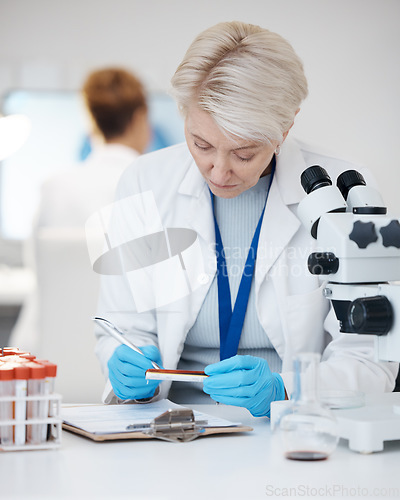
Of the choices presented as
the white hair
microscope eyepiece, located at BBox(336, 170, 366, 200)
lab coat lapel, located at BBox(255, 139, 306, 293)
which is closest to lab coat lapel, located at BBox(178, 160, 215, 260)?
lab coat lapel, located at BBox(255, 139, 306, 293)

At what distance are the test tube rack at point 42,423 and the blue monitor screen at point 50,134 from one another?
4.46 m

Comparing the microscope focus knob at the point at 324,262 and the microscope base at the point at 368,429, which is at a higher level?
the microscope focus knob at the point at 324,262

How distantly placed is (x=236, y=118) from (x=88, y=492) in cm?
95

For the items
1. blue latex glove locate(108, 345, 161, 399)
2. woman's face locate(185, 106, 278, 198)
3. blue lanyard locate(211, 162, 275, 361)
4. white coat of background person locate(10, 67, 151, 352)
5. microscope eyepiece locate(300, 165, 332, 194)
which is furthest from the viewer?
white coat of background person locate(10, 67, 151, 352)

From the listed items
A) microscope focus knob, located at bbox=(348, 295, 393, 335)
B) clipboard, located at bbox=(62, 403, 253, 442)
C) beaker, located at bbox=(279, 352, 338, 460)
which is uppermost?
microscope focus knob, located at bbox=(348, 295, 393, 335)

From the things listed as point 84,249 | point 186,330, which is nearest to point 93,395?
point 84,249

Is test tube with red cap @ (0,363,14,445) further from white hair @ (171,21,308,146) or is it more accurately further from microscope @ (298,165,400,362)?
white hair @ (171,21,308,146)

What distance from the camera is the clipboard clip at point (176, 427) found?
3.91 feet

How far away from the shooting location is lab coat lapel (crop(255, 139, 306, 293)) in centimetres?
182

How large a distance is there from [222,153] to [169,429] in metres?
0.71

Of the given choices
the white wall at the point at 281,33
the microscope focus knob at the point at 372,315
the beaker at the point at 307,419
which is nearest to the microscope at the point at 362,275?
the microscope focus knob at the point at 372,315

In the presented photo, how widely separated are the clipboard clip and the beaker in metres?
0.23

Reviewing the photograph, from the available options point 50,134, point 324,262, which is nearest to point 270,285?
point 324,262

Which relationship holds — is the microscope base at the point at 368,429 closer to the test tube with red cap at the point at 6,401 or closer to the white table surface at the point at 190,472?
the white table surface at the point at 190,472
